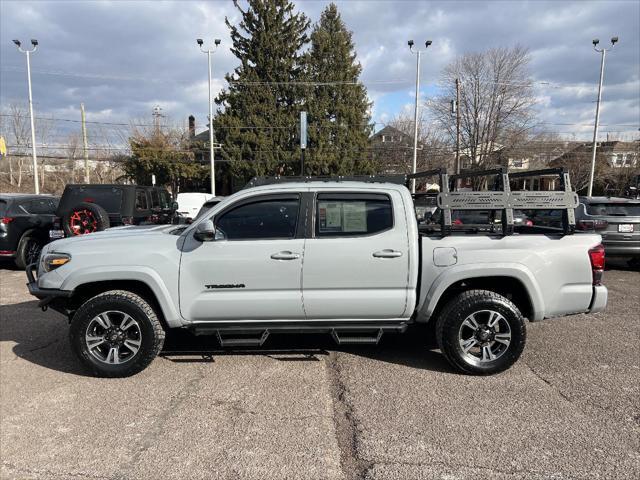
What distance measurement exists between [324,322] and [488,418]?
5.17 ft

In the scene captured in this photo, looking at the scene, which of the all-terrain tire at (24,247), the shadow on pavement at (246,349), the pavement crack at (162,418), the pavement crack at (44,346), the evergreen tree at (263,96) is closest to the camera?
the pavement crack at (162,418)

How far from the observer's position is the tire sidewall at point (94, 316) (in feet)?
13.2

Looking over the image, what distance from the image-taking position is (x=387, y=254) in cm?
400

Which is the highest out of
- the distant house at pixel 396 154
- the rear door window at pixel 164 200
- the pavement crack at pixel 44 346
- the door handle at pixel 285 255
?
the distant house at pixel 396 154

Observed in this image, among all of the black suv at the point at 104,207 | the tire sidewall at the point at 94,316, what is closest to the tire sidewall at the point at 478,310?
the tire sidewall at the point at 94,316

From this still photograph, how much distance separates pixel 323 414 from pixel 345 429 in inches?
10.6

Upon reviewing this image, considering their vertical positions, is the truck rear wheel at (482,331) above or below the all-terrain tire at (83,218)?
below

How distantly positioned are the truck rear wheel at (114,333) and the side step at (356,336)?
1.63m

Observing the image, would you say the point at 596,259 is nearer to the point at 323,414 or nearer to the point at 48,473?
the point at 323,414

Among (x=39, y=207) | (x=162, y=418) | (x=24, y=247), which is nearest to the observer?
(x=162, y=418)

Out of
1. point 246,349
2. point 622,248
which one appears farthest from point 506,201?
point 622,248

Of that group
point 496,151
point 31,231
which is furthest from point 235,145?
point 31,231

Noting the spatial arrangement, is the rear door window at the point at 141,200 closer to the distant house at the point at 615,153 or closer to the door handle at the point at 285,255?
the door handle at the point at 285,255

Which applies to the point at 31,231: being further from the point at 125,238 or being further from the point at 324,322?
the point at 324,322
